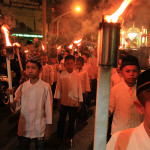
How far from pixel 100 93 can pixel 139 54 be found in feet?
48.1

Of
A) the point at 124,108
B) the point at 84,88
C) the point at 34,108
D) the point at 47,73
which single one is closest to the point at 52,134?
the point at 84,88

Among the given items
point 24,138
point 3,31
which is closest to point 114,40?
point 3,31

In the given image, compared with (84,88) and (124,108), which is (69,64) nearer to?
(84,88)

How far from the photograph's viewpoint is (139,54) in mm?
14547

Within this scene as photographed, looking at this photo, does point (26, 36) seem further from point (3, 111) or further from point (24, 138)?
point (24, 138)

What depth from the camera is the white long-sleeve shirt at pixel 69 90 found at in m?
4.29

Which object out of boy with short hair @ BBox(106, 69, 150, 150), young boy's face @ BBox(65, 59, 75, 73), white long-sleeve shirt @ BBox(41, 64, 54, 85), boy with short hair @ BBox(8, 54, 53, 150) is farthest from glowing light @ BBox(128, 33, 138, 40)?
Result: boy with short hair @ BBox(106, 69, 150, 150)

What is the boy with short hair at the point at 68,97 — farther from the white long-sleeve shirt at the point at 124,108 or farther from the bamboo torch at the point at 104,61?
the bamboo torch at the point at 104,61

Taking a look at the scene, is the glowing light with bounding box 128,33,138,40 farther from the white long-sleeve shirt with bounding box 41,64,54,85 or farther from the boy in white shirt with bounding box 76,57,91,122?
the white long-sleeve shirt with bounding box 41,64,54,85

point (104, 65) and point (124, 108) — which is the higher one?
point (104, 65)

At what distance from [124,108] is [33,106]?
147 cm

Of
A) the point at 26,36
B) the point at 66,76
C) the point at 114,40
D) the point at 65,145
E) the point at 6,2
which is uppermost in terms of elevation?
the point at 6,2

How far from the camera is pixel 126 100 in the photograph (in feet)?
8.70

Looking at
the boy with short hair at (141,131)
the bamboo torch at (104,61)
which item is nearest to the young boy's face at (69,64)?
the boy with short hair at (141,131)
